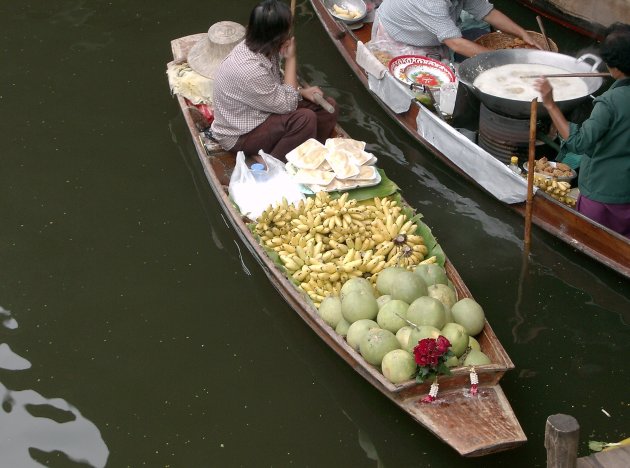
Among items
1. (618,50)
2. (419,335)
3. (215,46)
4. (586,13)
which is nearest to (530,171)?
(618,50)

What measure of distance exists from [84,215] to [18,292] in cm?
93

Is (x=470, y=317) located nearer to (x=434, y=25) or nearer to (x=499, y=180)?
(x=499, y=180)

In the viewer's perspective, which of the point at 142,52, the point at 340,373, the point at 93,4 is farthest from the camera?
the point at 93,4

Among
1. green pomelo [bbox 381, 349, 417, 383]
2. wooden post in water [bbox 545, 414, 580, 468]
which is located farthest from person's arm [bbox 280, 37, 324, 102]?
wooden post in water [bbox 545, 414, 580, 468]

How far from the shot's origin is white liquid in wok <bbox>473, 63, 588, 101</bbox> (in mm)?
5989

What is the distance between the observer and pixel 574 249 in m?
5.87

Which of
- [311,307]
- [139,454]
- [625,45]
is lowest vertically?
[139,454]

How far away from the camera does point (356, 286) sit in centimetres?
478

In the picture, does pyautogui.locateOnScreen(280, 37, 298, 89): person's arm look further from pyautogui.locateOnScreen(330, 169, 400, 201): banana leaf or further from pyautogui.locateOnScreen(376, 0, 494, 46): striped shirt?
pyautogui.locateOnScreen(376, 0, 494, 46): striped shirt

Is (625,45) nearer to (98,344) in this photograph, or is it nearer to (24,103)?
(98,344)

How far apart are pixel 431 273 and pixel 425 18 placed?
9.14 ft

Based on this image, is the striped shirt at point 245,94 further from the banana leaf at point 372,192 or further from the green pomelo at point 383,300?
the green pomelo at point 383,300

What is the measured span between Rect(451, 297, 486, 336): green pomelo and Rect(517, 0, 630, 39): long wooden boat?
16.1 feet

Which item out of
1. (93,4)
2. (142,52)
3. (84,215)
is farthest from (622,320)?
(93,4)
